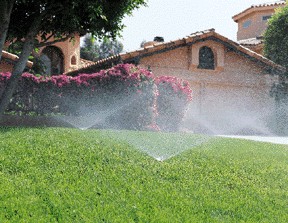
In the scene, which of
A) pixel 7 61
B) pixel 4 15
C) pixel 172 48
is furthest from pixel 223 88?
pixel 4 15

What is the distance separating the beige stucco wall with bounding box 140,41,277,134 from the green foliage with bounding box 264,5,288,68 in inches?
55.2

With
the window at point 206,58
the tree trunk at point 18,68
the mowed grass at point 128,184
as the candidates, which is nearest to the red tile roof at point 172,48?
the window at point 206,58

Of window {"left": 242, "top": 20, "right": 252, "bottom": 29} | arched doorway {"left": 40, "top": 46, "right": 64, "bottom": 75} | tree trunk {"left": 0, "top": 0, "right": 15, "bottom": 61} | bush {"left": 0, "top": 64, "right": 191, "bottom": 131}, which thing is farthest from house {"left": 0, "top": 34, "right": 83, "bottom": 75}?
window {"left": 242, "top": 20, "right": 252, "bottom": 29}

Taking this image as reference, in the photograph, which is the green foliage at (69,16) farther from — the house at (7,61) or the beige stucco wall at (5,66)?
the beige stucco wall at (5,66)

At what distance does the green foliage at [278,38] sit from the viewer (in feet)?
64.2

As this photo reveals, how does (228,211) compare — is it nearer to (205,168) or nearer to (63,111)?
(205,168)

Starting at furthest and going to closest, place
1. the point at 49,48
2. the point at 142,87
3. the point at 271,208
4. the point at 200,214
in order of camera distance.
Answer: the point at 49,48 < the point at 142,87 < the point at 271,208 < the point at 200,214

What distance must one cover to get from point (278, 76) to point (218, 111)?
390cm

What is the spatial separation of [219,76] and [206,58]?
1.07 meters

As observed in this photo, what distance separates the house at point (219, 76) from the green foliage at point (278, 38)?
37.2 inches

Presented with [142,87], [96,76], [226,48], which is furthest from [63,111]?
[226,48]

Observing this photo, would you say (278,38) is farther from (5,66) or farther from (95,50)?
(95,50)

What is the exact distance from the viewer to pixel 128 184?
4.57 m

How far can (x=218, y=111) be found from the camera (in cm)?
1842
